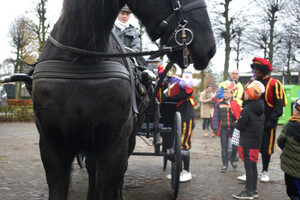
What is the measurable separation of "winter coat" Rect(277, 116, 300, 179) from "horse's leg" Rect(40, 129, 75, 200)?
273 cm

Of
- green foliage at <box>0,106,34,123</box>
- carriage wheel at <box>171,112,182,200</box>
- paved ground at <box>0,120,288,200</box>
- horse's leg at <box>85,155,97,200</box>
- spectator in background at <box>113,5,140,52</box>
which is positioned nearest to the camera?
horse's leg at <box>85,155,97,200</box>

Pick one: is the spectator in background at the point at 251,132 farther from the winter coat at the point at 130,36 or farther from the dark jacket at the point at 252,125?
the winter coat at the point at 130,36

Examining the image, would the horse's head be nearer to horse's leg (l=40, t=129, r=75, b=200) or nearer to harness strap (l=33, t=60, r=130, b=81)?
harness strap (l=33, t=60, r=130, b=81)

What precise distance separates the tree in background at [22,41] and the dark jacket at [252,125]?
25595mm

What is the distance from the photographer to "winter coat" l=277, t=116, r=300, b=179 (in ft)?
12.4

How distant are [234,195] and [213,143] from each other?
6.09 m

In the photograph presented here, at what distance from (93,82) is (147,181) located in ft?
11.8

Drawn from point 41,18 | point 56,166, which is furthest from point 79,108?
point 41,18

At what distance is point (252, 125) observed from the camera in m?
4.79

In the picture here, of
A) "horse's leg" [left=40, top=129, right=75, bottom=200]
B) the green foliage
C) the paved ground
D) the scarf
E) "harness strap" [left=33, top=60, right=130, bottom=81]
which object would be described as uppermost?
the scarf

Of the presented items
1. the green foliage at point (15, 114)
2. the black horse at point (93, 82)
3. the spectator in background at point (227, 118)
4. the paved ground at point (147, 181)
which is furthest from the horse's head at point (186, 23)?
the green foliage at point (15, 114)

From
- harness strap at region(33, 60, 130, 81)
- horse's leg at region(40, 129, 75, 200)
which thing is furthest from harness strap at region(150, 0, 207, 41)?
horse's leg at region(40, 129, 75, 200)

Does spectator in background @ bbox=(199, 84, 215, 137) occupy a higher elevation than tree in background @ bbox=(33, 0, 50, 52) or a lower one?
lower

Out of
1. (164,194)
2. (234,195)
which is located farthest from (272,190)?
(164,194)
